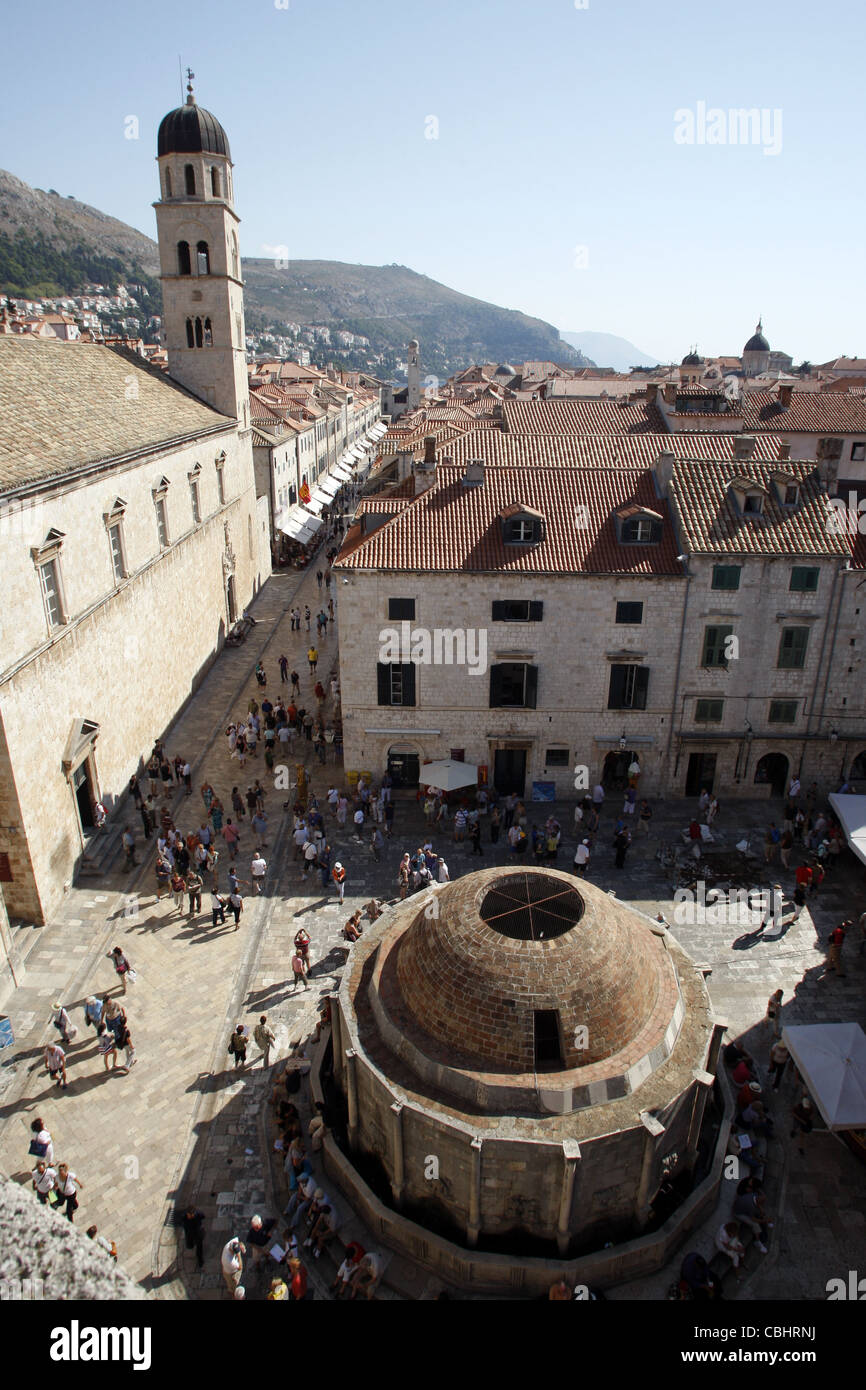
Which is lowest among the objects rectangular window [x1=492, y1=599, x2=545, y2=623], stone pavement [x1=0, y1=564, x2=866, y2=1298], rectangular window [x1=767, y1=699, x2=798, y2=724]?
stone pavement [x1=0, y1=564, x2=866, y2=1298]

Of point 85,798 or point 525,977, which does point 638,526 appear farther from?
point 85,798

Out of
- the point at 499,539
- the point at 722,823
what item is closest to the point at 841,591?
the point at 722,823

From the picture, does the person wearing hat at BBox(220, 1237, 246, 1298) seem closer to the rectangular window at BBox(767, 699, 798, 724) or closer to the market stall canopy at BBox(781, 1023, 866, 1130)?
the market stall canopy at BBox(781, 1023, 866, 1130)

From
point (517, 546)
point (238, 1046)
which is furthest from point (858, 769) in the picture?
point (238, 1046)

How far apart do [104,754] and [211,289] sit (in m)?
32.3

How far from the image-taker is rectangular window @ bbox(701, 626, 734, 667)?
2898 cm

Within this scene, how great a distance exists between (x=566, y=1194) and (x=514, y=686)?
18051 mm

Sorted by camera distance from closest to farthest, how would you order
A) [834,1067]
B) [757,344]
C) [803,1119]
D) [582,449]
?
1. [834,1067]
2. [803,1119]
3. [582,449]
4. [757,344]

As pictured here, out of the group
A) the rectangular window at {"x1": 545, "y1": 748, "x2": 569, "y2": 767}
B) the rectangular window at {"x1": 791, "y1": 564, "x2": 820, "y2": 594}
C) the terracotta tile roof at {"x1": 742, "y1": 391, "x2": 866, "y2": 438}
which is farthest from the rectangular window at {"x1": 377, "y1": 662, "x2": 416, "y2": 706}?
the terracotta tile roof at {"x1": 742, "y1": 391, "x2": 866, "y2": 438}

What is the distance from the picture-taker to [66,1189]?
15.8 metres

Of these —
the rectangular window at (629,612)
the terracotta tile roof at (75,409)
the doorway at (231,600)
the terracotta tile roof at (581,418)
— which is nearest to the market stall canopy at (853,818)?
the rectangular window at (629,612)

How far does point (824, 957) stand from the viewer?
2305cm

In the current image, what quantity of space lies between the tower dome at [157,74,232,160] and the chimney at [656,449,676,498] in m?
32.7

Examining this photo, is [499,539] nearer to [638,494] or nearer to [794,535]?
[638,494]
